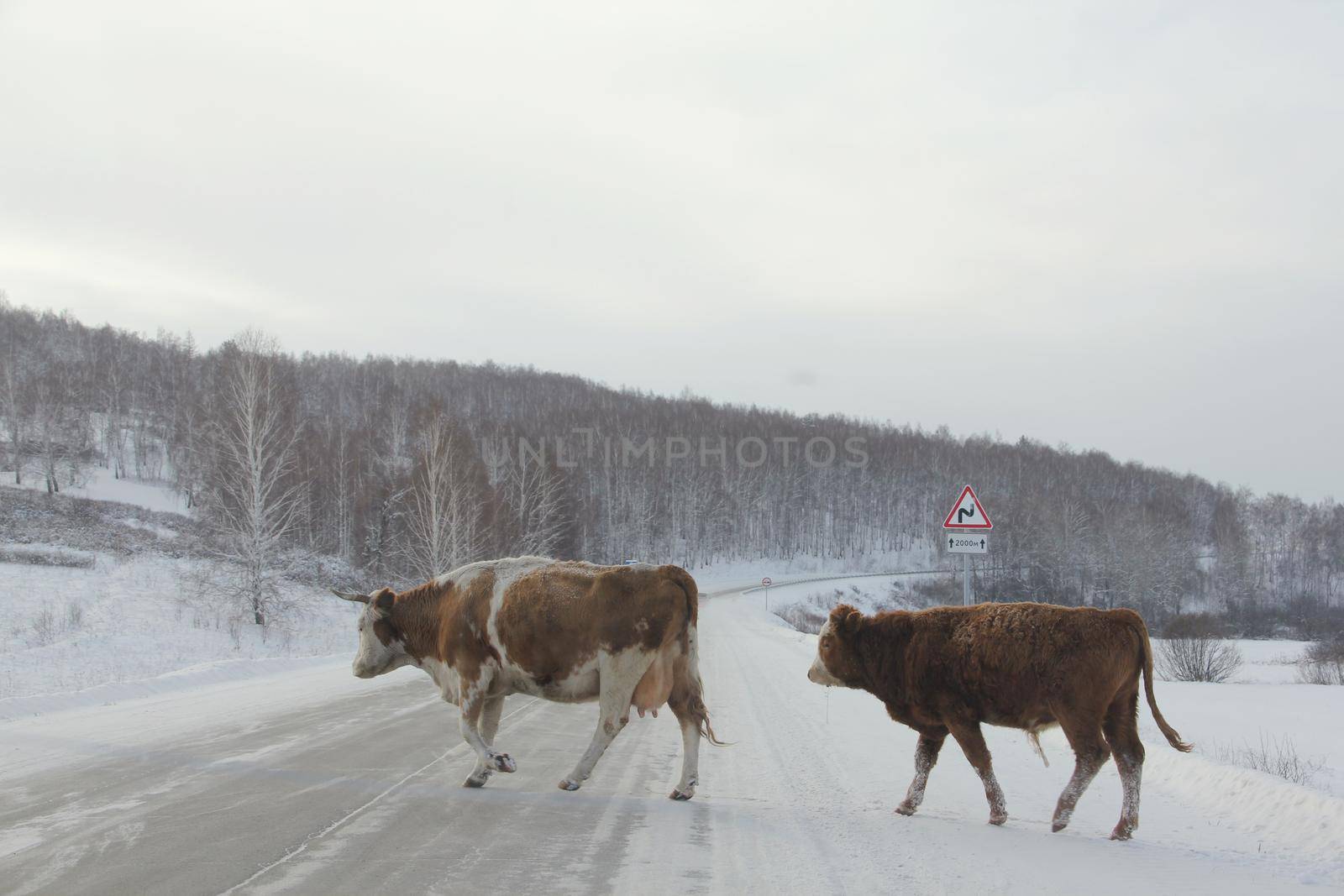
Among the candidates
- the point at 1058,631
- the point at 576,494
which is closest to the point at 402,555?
the point at 576,494

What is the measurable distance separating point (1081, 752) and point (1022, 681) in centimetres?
63

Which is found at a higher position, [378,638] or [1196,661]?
[378,638]

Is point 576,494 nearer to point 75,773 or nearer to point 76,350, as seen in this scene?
point 75,773

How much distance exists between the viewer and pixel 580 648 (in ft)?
24.8

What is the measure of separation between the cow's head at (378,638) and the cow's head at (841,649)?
13.9ft

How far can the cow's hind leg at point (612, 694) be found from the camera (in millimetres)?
7418

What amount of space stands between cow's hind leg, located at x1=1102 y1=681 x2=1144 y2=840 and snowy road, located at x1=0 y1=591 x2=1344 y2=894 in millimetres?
383

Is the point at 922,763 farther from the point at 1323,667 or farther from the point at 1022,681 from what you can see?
the point at 1323,667

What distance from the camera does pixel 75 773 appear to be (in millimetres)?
7648

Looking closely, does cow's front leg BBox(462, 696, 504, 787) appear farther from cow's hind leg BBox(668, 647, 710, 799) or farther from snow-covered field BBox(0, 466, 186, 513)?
snow-covered field BBox(0, 466, 186, 513)

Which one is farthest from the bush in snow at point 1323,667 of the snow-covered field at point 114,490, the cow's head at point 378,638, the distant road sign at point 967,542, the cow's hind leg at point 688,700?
the snow-covered field at point 114,490

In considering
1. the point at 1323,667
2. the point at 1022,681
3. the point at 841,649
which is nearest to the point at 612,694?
the point at 841,649

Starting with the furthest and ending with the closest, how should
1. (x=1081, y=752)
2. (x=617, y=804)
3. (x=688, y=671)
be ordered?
(x=688, y=671), (x=617, y=804), (x=1081, y=752)

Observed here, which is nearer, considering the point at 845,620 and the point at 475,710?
the point at 845,620
